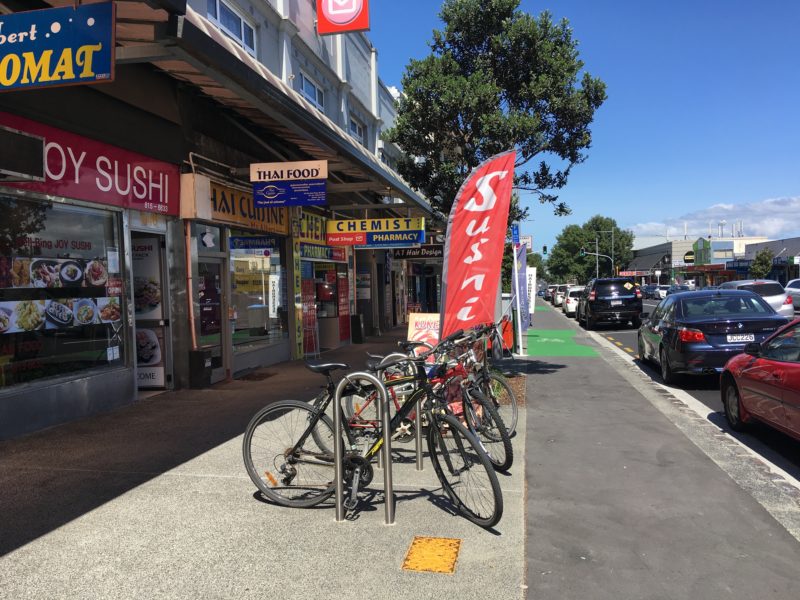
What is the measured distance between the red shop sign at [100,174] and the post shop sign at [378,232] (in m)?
5.29

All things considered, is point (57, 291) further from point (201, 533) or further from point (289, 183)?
point (201, 533)

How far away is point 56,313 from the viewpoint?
22.5 feet

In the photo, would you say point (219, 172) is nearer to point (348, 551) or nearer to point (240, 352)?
point (240, 352)

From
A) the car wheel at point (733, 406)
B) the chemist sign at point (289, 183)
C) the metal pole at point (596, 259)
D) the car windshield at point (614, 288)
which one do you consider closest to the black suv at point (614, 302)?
the car windshield at point (614, 288)

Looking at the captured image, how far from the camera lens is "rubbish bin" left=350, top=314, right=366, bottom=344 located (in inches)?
656

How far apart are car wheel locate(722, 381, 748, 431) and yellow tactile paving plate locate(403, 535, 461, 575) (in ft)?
13.6

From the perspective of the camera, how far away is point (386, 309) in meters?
20.9

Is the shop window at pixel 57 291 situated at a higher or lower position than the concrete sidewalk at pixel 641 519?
higher

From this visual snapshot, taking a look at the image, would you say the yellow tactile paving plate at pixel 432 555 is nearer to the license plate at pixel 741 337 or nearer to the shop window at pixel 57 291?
the shop window at pixel 57 291

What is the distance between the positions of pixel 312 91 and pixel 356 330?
20.8ft

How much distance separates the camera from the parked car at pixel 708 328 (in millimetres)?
8711

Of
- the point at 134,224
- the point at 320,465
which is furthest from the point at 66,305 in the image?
the point at 320,465

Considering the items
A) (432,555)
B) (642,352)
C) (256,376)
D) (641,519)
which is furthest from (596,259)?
(432,555)

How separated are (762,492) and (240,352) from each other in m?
8.19
